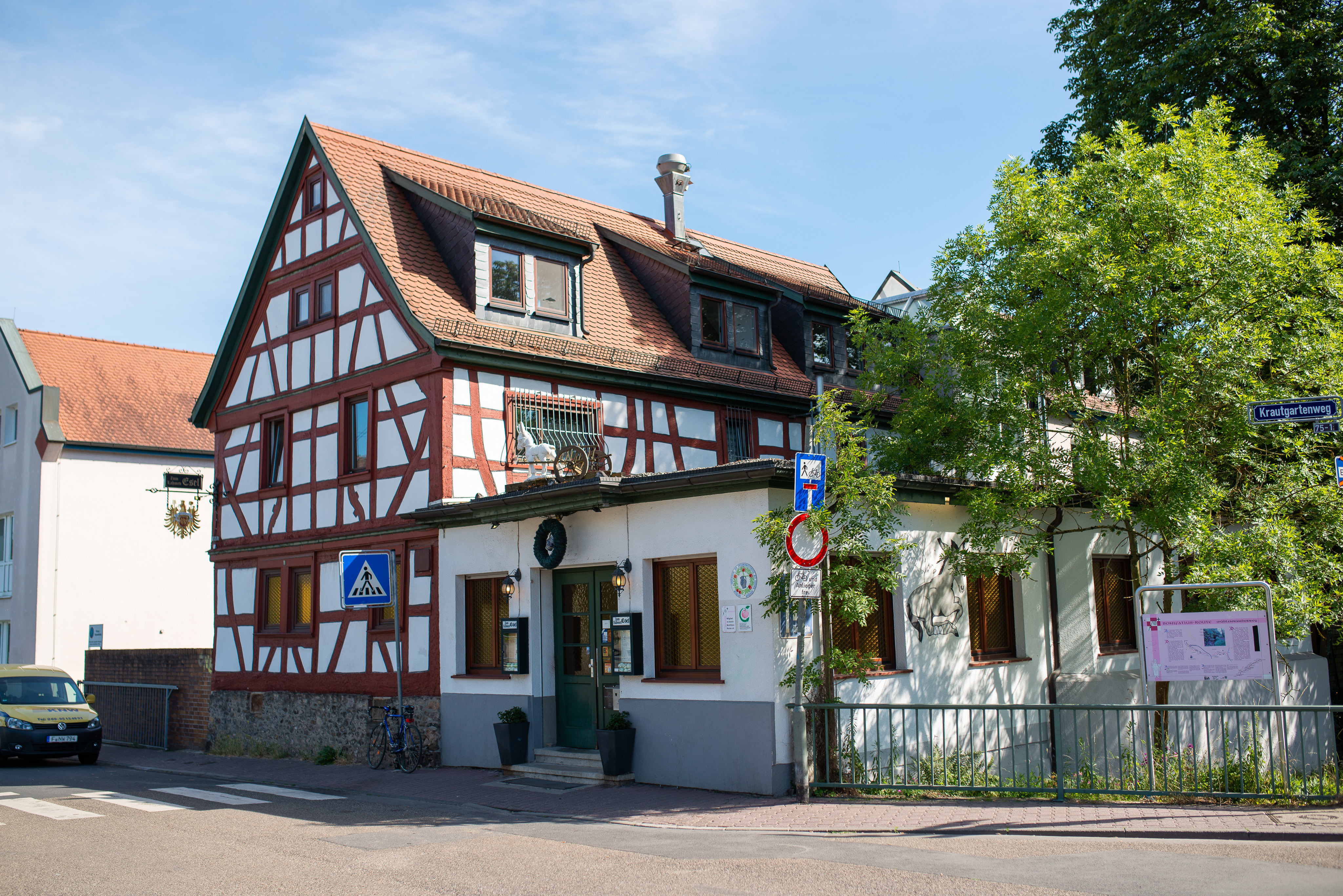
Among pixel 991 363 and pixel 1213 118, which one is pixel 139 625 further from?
pixel 1213 118

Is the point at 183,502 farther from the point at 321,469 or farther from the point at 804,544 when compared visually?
the point at 804,544

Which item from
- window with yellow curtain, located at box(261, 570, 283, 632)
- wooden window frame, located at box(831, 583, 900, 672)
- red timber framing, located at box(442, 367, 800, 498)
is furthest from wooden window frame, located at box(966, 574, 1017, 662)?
window with yellow curtain, located at box(261, 570, 283, 632)

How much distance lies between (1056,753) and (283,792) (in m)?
9.60

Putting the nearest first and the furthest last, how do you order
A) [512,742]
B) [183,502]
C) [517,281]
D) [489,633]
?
[512,742] < [489,633] < [517,281] < [183,502]

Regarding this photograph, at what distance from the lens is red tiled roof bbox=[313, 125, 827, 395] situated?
18.4 meters

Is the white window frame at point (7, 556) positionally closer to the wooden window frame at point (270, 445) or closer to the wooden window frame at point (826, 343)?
the wooden window frame at point (270, 445)

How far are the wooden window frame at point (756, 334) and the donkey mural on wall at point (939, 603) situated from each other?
8016 mm

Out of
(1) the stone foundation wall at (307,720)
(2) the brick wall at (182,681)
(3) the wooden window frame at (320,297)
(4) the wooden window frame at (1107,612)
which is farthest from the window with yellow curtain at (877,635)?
(2) the brick wall at (182,681)

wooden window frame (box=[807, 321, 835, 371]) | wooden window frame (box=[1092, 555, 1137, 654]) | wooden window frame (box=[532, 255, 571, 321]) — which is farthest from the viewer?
wooden window frame (box=[807, 321, 835, 371])

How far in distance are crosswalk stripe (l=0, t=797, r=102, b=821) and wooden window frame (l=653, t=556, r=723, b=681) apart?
644 centimetres

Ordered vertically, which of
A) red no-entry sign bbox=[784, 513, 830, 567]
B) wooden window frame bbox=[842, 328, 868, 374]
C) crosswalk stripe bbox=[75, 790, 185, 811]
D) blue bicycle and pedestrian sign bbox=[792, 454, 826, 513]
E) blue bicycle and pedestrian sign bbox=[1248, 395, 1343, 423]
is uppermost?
wooden window frame bbox=[842, 328, 868, 374]

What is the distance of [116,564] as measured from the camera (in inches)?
1210

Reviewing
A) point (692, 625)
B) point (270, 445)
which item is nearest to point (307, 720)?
point (270, 445)

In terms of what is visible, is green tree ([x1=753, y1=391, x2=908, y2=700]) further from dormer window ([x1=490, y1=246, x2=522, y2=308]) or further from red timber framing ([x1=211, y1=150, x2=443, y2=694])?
dormer window ([x1=490, y1=246, x2=522, y2=308])
